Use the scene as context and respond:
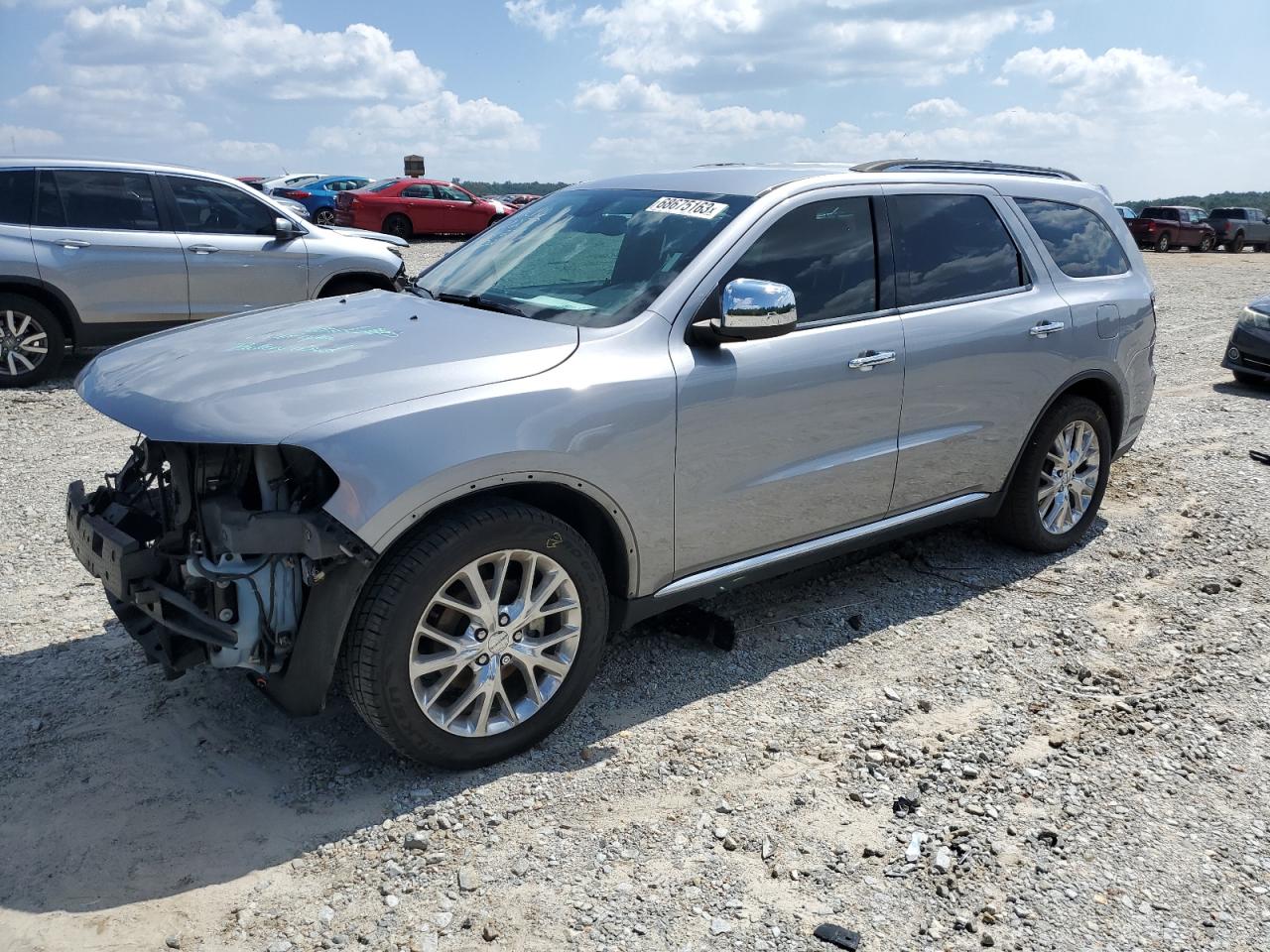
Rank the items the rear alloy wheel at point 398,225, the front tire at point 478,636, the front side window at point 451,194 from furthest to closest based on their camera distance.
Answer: the front side window at point 451,194
the rear alloy wheel at point 398,225
the front tire at point 478,636

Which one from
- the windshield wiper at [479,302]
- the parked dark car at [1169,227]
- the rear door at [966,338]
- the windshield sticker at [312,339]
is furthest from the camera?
the parked dark car at [1169,227]

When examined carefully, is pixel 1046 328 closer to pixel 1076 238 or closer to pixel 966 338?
Answer: pixel 966 338

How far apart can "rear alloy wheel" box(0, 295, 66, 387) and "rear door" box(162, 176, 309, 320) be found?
1121mm

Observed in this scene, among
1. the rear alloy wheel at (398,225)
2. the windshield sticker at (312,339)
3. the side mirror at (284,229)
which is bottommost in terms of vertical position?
the windshield sticker at (312,339)

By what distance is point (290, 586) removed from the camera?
3104mm

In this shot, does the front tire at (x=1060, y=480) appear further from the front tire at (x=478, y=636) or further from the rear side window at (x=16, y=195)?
the rear side window at (x=16, y=195)

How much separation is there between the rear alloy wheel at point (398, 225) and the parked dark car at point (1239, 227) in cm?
2645

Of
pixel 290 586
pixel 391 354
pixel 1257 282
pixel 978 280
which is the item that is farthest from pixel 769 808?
pixel 1257 282

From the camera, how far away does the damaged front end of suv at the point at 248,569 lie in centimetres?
299

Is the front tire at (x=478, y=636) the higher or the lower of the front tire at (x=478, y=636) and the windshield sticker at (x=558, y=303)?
the lower

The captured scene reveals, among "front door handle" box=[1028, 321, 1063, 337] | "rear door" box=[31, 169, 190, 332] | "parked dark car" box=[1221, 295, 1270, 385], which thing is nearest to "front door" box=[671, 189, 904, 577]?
"front door handle" box=[1028, 321, 1063, 337]

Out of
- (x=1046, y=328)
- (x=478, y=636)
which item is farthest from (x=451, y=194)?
(x=478, y=636)

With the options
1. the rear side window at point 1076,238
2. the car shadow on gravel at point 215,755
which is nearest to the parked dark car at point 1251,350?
the rear side window at point 1076,238

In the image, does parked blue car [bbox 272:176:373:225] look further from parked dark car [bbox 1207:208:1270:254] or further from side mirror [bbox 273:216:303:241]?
parked dark car [bbox 1207:208:1270:254]
